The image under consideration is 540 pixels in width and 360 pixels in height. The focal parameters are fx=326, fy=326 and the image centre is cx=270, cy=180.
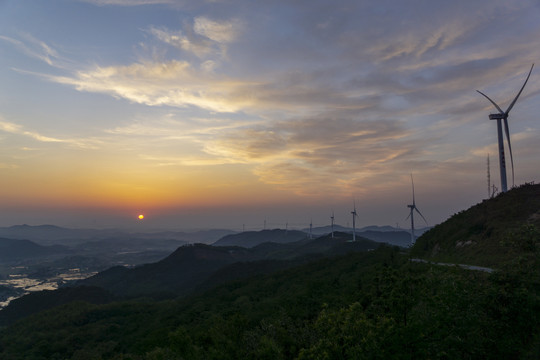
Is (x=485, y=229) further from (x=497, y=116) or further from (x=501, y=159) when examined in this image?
(x=497, y=116)

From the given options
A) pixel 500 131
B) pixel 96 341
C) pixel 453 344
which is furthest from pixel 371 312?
pixel 96 341

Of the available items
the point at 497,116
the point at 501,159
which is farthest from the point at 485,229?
the point at 497,116

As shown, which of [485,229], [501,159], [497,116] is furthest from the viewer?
[497,116]

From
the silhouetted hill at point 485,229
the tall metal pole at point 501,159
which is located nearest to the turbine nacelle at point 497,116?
the tall metal pole at point 501,159

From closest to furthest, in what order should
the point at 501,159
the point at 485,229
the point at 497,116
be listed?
the point at 485,229 < the point at 501,159 < the point at 497,116

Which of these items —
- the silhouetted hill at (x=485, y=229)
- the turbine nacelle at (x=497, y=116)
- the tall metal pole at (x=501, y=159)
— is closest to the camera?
the silhouetted hill at (x=485, y=229)

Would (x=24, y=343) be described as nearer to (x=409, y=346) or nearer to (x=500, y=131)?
(x=409, y=346)

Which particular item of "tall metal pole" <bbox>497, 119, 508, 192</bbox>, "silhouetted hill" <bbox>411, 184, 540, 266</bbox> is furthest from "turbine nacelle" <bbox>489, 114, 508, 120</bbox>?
"silhouetted hill" <bbox>411, 184, 540, 266</bbox>

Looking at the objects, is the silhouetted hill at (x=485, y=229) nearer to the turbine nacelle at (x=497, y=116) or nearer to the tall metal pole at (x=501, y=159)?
the tall metal pole at (x=501, y=159)

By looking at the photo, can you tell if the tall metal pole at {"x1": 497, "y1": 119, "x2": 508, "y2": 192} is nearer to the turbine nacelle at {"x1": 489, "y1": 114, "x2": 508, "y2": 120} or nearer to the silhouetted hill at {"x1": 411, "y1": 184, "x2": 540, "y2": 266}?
the turbine nacelle at {"x1": 489, "y1": 114, "x2": 508, "y2": 120}
